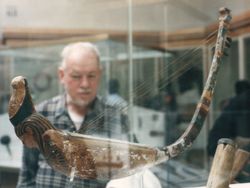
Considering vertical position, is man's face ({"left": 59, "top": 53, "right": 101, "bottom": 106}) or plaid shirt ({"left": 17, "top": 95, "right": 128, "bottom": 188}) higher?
man's face ({"left": 59, "top": 53, "right": 101, "bottom": 106})

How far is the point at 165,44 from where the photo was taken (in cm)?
144

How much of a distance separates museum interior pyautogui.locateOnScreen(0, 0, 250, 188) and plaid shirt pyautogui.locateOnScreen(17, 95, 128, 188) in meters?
0.02

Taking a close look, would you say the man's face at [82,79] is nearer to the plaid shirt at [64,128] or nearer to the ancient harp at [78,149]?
the plaid shirt at [64,128]

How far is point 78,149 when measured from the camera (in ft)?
2.08

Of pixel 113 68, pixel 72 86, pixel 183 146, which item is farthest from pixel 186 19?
pixel 183 146

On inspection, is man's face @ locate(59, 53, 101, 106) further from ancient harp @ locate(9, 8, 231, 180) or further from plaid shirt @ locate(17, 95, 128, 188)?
ancient harp @ locate(9, 8, 231, 180)

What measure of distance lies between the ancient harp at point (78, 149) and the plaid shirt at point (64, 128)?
0.04 meters

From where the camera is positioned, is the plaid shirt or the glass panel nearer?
the plaid shirt

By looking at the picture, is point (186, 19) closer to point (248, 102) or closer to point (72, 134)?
point (248, 102)

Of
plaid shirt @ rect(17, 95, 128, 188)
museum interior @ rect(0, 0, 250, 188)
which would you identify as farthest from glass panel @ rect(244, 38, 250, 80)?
plaid shirt @ rect(17, 95, 128, 188)

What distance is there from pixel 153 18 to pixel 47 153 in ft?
3.38

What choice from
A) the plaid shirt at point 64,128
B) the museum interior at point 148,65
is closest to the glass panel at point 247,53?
the museum interior at point 148,65

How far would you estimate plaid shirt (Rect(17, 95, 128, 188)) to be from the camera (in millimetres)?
714

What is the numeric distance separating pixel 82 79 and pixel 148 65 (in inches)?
20.6
